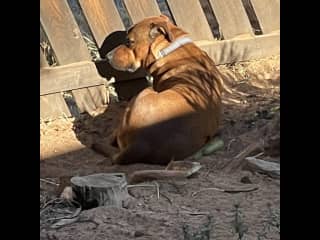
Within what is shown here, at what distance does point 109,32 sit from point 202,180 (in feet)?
8.57

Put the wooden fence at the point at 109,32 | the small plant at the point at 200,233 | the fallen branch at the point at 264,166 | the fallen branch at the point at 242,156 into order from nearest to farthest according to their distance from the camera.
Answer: the small plant at the point at 200,233
the fallen branch at the point at 264,166
the fallen branch at the point at 242,156
the wooden fence at the point at 109,32

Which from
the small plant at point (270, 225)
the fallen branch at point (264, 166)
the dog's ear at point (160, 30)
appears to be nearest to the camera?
the small plant at point (270, 225)

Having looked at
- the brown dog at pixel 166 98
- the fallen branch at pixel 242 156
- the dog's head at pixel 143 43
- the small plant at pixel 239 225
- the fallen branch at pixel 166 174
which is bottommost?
the fallen branch at pixel 242 156

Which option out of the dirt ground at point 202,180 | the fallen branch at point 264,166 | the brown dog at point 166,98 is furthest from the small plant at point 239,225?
the brown dog at point 166,98

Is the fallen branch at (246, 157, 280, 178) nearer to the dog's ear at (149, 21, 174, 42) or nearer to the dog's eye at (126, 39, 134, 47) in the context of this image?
the dog's ear at (149, 21, 174, 42)

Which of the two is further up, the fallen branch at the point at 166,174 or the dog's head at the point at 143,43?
the dog's head at the point at 143,43

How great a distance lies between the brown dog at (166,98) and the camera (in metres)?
5.40

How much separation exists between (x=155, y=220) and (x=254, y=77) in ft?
13.0

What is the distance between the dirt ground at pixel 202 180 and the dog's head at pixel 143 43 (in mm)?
530

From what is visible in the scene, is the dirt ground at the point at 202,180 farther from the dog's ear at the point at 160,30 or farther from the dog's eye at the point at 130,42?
the dog's ear at the point at 160,30

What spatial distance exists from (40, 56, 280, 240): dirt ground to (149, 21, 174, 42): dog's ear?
83cm

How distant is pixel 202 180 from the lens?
450cm
